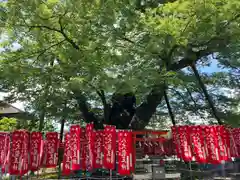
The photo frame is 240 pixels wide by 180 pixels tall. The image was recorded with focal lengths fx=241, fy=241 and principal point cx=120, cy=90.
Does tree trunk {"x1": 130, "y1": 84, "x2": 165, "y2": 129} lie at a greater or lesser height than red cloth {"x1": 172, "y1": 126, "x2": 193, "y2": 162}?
greater

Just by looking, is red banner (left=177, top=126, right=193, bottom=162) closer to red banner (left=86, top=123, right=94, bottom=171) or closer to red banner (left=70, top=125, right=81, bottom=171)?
red banner (left=86, top=123, right=94, bottom=171)

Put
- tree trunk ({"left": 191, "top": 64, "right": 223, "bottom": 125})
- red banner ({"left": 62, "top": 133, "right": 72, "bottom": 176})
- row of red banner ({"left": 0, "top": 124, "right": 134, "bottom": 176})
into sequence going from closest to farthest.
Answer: row of red banner ({"left": 0, "top": 124, "right": 134, "bottom": 176}) → red banner ({"left": 62, "top": 133, "right": 72, "bottom": 176}) → tree trunk ({"left": 191, "top": 64, "right": 223, "bottom": 125})

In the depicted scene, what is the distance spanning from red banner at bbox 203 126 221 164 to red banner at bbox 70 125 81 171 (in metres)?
3.81

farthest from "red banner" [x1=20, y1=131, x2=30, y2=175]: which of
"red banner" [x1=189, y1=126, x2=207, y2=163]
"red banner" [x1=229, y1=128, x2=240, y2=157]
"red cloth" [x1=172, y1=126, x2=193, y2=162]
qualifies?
"red banner" [x1=229, y1=128, x2=240, y2=157]

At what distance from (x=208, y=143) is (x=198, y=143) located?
287 mm

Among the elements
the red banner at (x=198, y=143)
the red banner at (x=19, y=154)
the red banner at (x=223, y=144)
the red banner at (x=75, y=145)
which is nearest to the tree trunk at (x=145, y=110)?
the red banner at (x=198, y=143)

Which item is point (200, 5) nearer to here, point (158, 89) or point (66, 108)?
point (158, 89)

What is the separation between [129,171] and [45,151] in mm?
2553

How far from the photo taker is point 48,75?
27.7 feet

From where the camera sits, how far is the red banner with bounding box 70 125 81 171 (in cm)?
646

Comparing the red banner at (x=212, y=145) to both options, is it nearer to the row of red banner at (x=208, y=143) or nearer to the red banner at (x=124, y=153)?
the row of red banner at (x=208, y=143)

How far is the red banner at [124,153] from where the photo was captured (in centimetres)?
651

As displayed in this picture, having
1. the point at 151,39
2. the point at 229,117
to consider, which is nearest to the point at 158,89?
the point at 151,39

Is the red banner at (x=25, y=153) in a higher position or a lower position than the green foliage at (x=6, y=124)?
lower
